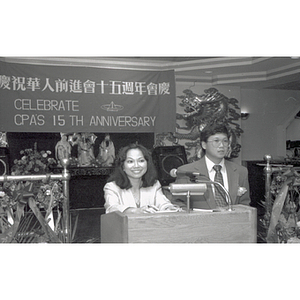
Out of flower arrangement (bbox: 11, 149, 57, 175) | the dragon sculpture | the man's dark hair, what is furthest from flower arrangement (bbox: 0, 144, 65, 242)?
the man's dark hair

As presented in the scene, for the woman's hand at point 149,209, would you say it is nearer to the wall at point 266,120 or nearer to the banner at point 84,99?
the banner at point 84,99

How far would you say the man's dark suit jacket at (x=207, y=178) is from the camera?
12.2 feet

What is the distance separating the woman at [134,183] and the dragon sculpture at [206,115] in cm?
28

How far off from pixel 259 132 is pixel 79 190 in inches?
64.7

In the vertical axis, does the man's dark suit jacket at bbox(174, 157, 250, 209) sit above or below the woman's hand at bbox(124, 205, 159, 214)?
above

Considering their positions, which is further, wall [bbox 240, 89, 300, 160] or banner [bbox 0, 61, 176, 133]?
wall [bbox 240, 89, 300, 160]

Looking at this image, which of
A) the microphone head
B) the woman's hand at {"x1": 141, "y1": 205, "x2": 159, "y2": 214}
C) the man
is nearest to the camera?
the woman's hand at {"x1": 141, "y1": 205, "x2": 159, "y2": 214}

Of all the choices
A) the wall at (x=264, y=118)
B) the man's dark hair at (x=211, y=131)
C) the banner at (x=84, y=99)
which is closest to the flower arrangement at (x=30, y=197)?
the banner at (x=84, y=99)

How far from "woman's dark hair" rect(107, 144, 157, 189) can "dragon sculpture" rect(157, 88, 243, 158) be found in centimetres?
21

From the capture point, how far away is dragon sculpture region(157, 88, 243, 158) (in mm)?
3822

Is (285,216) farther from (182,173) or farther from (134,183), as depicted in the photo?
(134,183)

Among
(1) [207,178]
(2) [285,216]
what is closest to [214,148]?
(1) [207,178]

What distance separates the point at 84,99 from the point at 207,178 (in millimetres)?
1249

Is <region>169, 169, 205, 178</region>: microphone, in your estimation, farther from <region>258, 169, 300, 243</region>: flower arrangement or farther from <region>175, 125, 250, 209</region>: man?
<region>258, 169, 300, 243</region>: flower arrangement
